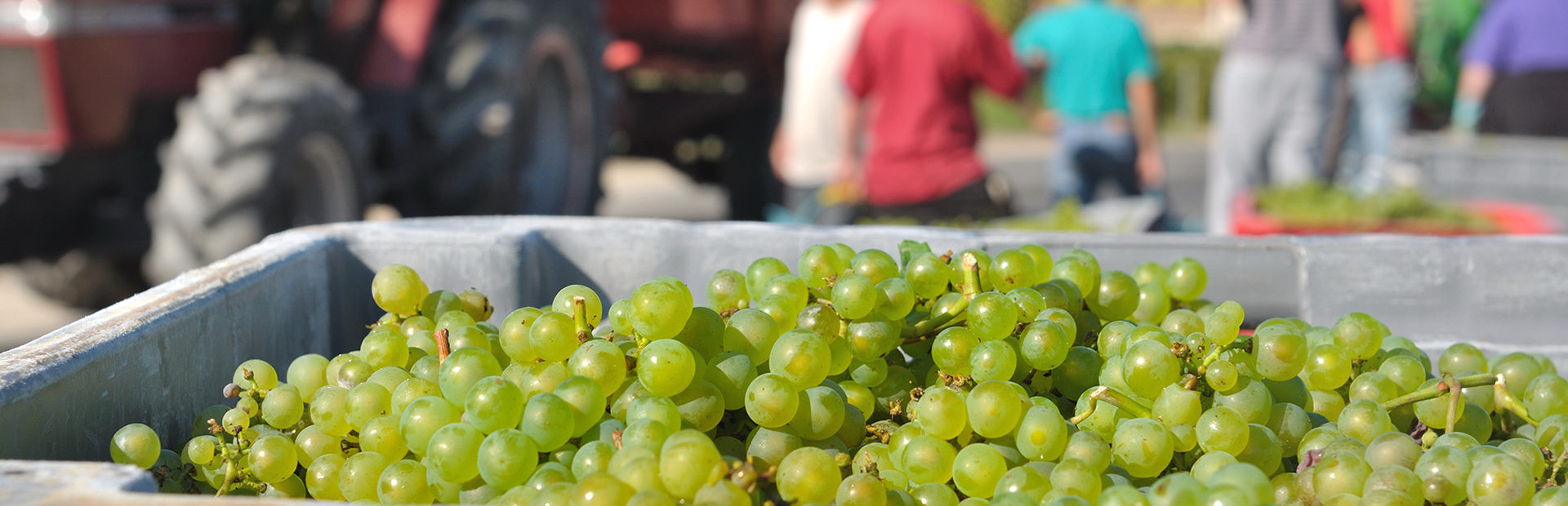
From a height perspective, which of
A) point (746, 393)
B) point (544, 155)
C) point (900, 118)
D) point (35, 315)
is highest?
point (746, 393)

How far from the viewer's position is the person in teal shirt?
4.93m

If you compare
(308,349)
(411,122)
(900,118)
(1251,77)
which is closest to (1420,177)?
(1251,77)

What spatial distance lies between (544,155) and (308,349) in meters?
3.83

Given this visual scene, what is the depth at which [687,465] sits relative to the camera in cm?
86

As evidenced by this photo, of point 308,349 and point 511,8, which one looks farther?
point 511,8

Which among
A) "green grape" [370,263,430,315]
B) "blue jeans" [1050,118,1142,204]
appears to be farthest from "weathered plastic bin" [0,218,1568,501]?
"blue jeans" [1050,118,1142,204]

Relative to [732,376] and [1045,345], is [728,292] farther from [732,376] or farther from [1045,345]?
[1045,345]

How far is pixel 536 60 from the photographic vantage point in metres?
4.92

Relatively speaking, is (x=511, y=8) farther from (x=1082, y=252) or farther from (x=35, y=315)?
(x=1082, y=252)

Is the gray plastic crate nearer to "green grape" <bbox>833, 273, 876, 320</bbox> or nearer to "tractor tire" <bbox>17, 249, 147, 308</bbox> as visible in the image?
"green grape" <bbox>833, 273, 876, 320</bbox>

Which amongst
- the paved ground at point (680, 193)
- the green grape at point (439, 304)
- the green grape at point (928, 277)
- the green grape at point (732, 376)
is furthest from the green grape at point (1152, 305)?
the paved ground at point (680, 193)

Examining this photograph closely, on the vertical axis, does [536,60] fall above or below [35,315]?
above

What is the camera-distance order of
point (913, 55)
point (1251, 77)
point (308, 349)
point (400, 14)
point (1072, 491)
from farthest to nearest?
point (1251, 77) < point (400, 14) < point (913, 55) < point (308, 349) < point (1072, 491)

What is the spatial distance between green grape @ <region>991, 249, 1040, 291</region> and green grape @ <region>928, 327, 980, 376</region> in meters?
0.16
